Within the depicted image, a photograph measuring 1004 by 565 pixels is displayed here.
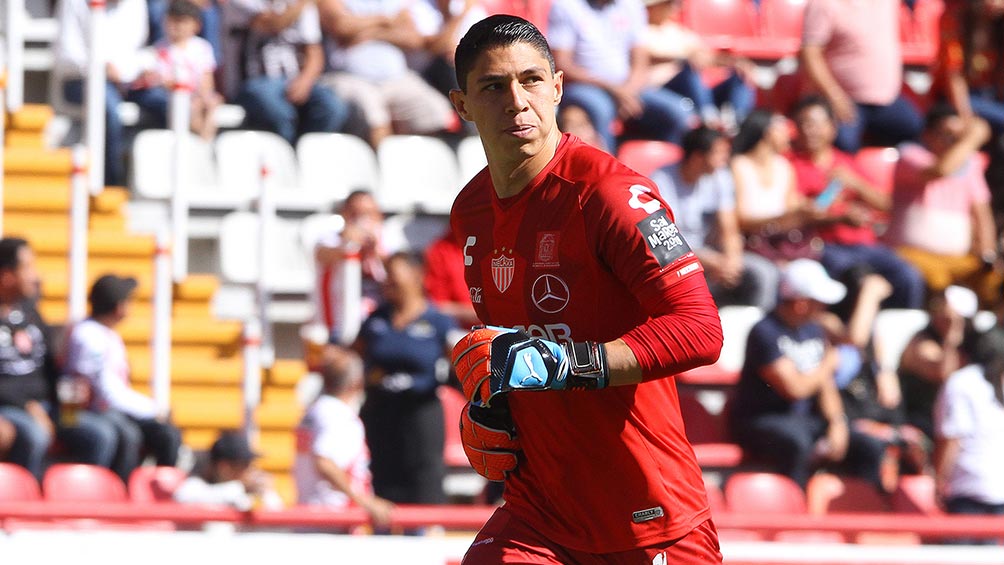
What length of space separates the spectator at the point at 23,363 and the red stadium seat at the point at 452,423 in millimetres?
1836

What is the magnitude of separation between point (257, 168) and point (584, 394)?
558cm

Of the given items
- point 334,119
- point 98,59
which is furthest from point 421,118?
point 98,59

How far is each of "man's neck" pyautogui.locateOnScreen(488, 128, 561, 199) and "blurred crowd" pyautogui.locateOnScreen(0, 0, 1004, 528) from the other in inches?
88.4

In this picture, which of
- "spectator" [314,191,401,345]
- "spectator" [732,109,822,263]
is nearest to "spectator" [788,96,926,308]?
"spectator" [732,109,822,263]

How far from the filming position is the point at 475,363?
3.38 m

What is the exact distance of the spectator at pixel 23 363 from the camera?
6832mm

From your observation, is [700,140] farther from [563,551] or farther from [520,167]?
[563,551]

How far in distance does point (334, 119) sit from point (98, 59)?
1.38 metres

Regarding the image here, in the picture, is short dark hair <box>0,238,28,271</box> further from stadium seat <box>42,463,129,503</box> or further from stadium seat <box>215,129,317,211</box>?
stadium seat <box>215,129,317,211</box>

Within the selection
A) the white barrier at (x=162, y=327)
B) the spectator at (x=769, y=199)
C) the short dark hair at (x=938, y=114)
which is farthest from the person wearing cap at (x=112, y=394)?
the short dark hair at (x=938, y=114)

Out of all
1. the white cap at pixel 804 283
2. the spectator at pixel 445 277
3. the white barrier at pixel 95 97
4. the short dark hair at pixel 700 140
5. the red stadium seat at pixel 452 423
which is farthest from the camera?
the short dark hair at pixel 700 140

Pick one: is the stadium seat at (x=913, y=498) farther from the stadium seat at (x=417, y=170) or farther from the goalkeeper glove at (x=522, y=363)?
the goalkeeper glove at (x=522, y=363)

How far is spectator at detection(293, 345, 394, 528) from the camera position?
6.97m

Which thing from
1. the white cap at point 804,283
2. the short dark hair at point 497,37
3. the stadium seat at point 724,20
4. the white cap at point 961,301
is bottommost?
the white cap at point 961,301
